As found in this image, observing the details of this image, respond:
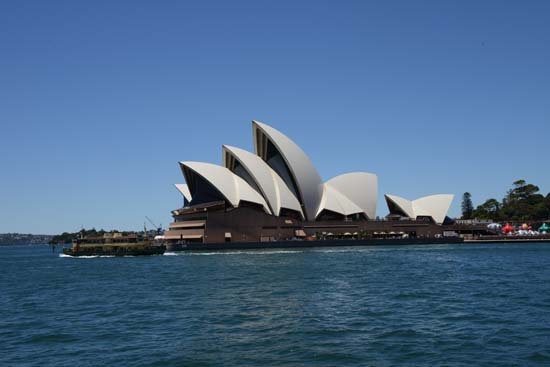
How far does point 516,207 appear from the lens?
15062 centimetres

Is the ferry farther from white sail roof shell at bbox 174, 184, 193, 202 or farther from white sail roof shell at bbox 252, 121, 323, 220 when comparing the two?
white sail roof shell at bbox 252, 121, 323, 220

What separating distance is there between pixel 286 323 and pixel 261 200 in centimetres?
7165

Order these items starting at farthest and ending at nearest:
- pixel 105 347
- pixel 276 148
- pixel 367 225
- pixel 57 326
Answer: pixel 367 225 → pixel 276 148 → pixel 57 326 → pixel 105 347

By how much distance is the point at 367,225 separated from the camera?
10600 centimetres

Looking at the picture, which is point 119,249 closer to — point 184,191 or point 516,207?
point 184,191

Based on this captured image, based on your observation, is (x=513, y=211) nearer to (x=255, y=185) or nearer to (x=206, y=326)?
(x=255, y=185)

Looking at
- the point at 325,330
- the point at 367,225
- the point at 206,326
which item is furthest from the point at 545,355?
the point at 367,225

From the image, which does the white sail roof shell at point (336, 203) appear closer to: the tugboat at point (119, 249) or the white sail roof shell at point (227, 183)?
the white sail roof shell at point (227, 183)

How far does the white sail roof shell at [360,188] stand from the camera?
106000 mm

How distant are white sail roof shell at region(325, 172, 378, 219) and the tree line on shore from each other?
6125 centimetres

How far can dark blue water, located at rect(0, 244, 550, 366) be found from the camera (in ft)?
49.6

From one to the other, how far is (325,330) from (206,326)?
452 cm

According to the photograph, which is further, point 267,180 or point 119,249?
point 267,180

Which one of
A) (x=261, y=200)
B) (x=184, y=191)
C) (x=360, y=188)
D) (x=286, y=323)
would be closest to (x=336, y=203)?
(x=360, y=188)
